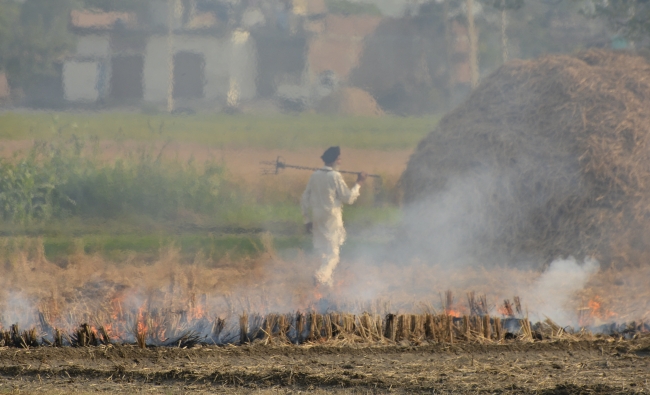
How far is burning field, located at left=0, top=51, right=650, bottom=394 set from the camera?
7.40 m

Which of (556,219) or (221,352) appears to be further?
(556,219)

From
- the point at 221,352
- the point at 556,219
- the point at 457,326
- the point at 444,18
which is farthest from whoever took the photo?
the point at 444,18

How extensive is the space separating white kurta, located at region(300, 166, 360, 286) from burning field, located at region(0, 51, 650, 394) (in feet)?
1.34

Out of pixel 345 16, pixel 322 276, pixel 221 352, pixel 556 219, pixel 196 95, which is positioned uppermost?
pixel 345 16

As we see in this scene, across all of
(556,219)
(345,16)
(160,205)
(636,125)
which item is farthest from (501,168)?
(160,205)

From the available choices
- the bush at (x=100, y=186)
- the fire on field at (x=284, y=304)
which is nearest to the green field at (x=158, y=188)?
the bush at (x=100, y=186)

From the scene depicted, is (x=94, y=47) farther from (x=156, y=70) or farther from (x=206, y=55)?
(x=206, y=55)

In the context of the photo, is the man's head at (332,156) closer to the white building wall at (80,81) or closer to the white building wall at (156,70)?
the white building wall at (156,70)

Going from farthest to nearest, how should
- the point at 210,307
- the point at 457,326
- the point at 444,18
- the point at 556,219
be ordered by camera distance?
the point at 444,18 → the point at 556,219 → the point at 210,307 → the point at 457,326

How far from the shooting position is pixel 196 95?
40.2 feet

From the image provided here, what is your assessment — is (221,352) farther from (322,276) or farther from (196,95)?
(196,95)

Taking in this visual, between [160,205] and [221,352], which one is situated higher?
[160,205]

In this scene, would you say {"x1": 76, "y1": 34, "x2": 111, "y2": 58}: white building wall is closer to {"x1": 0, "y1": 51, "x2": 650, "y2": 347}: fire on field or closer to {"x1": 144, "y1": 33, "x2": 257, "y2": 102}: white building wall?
{"x1": 144, "y1": 33, "x2": 257, "y2": 102}: white building wall

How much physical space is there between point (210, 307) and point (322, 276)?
2060 millimetres
